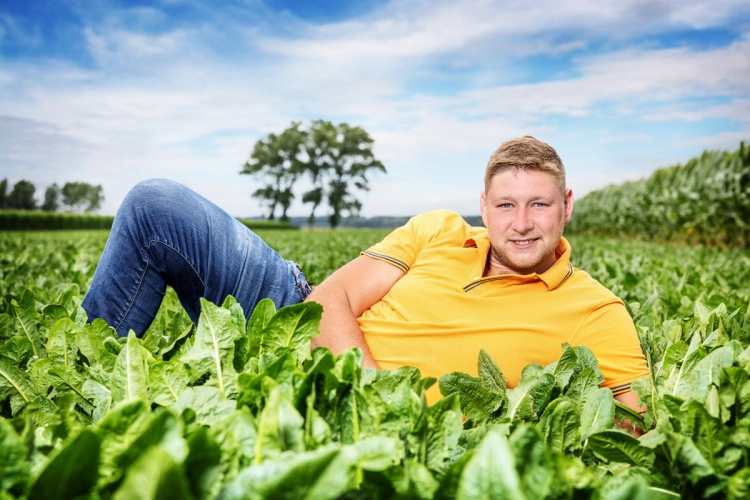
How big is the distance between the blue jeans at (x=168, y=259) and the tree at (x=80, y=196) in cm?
10790

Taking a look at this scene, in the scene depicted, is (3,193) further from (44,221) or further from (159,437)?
(159,437)

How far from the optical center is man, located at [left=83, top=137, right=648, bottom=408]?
218 cm

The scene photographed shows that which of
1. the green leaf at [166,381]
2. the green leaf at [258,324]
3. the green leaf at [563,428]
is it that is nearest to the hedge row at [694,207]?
the green leaf at [563,428]

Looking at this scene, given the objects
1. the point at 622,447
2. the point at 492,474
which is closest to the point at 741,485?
the point at 622,447

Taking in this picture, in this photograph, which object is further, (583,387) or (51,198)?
(51,198)

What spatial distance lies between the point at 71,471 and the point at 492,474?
0.60 metres

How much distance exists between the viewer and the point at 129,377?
1.23 m

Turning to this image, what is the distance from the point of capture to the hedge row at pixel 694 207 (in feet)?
41.9

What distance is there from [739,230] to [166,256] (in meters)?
15.2

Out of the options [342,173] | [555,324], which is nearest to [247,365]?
[555,324]

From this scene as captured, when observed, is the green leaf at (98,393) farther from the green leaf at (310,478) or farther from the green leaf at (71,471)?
the green leaf at (310,478)

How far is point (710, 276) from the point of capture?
443 cm

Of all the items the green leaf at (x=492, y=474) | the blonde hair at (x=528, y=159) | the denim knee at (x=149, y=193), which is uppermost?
the blonde hair at (x=528, y=159)

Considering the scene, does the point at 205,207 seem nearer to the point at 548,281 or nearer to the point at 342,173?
the point at 548,281
